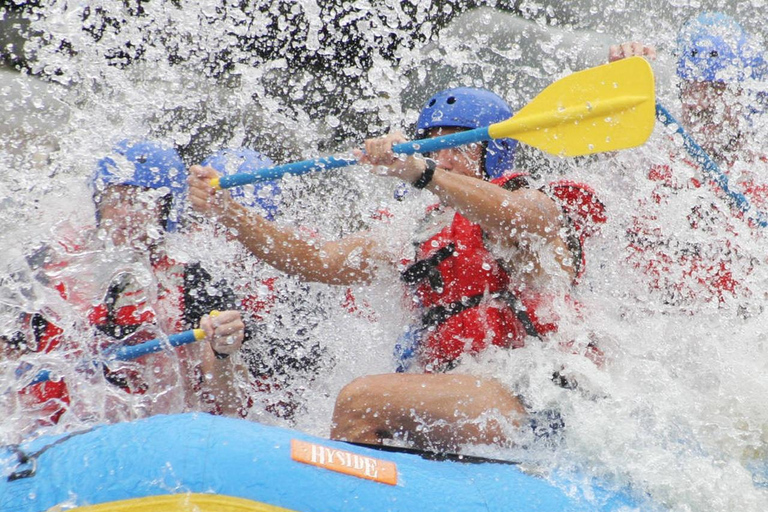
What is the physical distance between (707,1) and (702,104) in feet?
7.88

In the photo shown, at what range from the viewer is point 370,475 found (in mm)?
1652

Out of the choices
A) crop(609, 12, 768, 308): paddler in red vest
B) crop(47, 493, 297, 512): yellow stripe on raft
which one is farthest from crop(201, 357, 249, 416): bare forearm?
crop(609, 12, 768, 308): paddler in red vest

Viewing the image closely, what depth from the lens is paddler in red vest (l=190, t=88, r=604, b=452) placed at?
6.97 feet

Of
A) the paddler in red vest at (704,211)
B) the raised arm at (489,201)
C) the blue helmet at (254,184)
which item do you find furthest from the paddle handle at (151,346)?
the paddler in red vest at (704,211)

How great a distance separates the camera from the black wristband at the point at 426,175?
215cm

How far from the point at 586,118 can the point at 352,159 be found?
630 mm

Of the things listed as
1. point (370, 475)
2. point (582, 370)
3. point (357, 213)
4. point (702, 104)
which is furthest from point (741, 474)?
point (357, 213)

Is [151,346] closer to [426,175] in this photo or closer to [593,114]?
[426,175]

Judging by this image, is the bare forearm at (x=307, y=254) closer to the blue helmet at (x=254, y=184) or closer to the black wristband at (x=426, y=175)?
the black wristband at (x=426, y=175)

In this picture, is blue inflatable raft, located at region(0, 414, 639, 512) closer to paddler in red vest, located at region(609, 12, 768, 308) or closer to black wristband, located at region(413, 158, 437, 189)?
black wristband, located at region(413, 158, 437, 189)

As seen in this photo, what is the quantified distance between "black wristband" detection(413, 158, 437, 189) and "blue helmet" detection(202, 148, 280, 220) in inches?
53.1

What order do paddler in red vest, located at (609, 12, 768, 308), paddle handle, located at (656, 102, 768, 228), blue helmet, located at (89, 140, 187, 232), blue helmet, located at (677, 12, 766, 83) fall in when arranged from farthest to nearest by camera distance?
1. blue helmet, located at (677, 12, 766, 83)
2. paddler in red vest, located at (609, 12, 768, 308)
3. blue helmet, located at (89, 140, 187, 232)
4. paddle handle, located at (656, 102, 768, 228)

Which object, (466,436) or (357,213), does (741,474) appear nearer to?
(466,436)

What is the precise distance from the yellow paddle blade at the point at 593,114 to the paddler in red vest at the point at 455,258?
221mm
